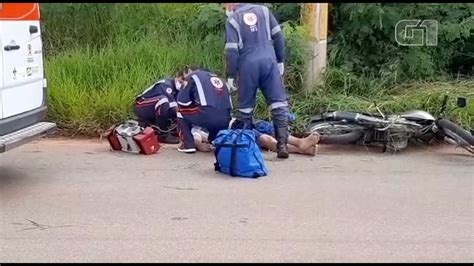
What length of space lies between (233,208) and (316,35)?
415 cm

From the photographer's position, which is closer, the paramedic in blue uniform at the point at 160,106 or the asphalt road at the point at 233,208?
the asphalt road at the point at 233,208

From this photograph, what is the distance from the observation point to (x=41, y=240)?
489 cm

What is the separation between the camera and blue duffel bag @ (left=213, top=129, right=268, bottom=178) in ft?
21.8

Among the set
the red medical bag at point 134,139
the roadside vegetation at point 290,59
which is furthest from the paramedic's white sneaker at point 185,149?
the roadside vegetation at point 290,59

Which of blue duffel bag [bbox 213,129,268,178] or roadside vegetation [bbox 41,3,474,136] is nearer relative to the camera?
blue duffel bag [bbox 213,129,268,178]

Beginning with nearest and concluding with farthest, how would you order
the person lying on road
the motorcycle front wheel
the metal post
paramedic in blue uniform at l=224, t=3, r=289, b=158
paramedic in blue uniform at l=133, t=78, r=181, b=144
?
paramedic in blue uniform at l=224, t=3, r=289, b=158, the person lying on road, the motorcycle front wheel, paramedic in blue uniform at l=133, t=78, r=181, b=144, the metal post

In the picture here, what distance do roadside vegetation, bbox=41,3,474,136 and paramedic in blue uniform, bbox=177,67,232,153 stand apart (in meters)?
1.08

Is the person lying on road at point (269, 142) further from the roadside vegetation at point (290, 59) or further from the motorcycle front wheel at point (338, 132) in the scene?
the roadside vegetation at point (290, 59)

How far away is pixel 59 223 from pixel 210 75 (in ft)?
9.94

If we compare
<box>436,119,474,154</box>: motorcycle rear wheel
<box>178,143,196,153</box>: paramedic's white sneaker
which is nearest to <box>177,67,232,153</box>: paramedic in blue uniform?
<box>178,143,196,153</box>: paramedic's white sneaker

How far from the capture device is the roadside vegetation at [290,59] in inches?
349

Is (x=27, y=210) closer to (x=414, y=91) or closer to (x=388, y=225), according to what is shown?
(x=388, y=225)

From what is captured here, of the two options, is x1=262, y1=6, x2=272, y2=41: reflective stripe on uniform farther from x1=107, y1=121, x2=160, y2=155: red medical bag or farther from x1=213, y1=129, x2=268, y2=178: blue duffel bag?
x1=107, y1=121, x2=160, y2=155: red medical bag

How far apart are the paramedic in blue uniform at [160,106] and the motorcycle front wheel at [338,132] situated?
1626 millimetres
